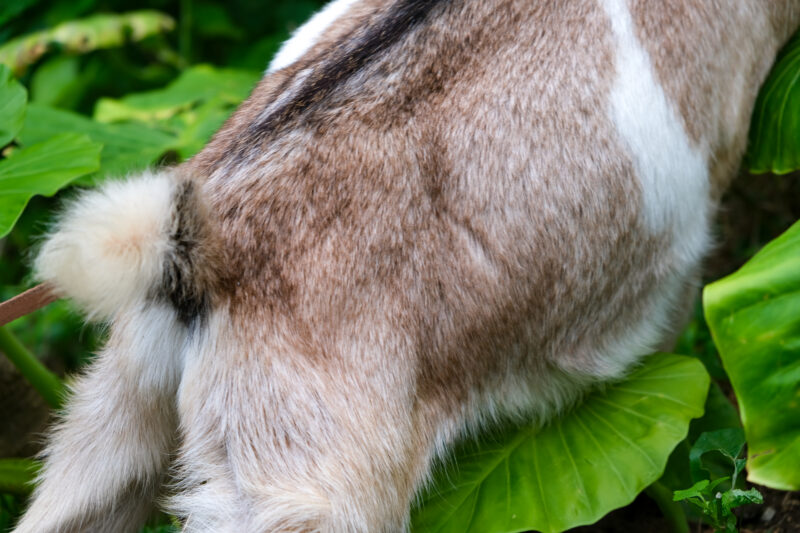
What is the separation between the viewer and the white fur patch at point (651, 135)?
1.75m

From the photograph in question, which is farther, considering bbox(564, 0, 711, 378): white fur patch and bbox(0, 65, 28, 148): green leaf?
bbox(0, 65, 28, 148): green leaf

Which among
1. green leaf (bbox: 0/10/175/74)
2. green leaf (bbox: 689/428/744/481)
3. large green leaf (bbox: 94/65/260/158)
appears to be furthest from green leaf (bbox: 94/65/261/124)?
green leaf (bbox: 689/428/744/481)

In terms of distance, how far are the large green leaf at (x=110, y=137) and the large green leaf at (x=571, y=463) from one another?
1.36 m

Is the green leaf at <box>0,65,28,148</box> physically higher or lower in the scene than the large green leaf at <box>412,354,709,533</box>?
higher

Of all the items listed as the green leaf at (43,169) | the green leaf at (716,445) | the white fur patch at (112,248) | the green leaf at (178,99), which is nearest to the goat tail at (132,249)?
the white fur patch at (112,248)

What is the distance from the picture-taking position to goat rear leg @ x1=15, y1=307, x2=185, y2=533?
5.36 ft

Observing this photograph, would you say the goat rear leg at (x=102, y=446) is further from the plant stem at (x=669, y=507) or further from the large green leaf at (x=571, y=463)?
the plant stem at (x=669, y=507)

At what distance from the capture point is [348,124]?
164 centimetres

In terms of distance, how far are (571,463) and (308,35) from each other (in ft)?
3.67

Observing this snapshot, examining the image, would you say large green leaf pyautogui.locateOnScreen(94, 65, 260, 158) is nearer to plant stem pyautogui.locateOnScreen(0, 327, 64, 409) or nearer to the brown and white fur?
plant stem pyautogui.locateOnScreen(0, 327, 64, 409)

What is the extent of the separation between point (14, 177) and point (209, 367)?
2.95 ft

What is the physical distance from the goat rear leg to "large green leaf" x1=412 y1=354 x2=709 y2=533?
53cm

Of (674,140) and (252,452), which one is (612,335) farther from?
(252,452)

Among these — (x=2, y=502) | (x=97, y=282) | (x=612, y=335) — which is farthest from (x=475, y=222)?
(x=2, y=502)
